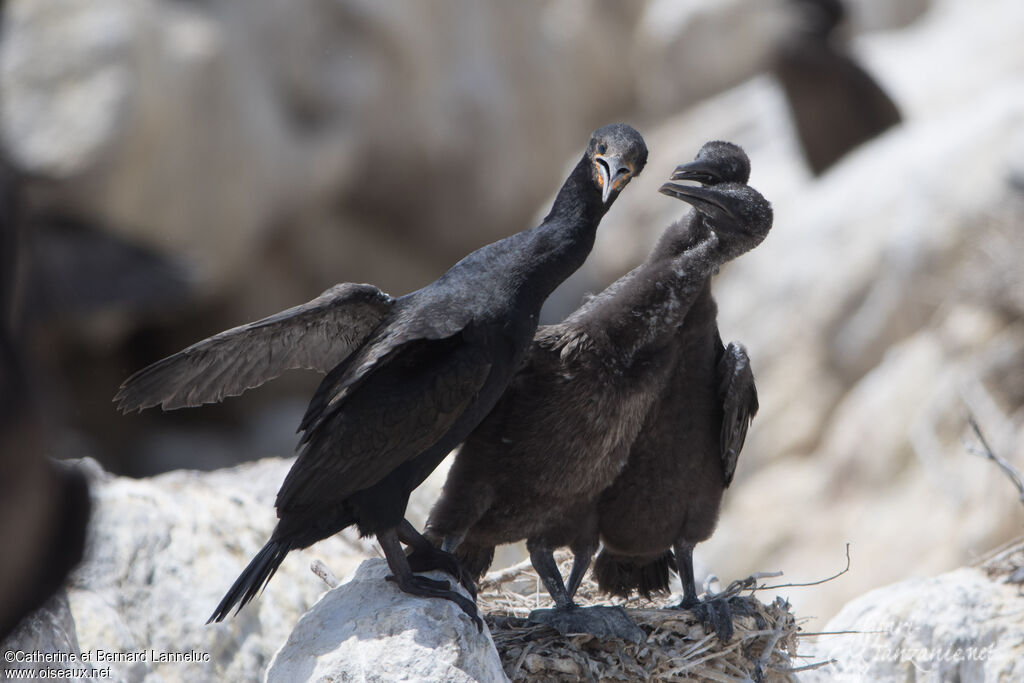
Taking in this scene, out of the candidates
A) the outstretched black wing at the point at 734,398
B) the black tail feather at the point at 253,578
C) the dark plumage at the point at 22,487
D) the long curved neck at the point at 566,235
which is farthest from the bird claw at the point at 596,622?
the dark plumage at the point at 22,487

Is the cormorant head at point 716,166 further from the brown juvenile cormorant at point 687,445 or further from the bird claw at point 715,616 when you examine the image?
the bird claw at point 715,616

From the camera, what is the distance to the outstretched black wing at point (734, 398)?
4.32 metres

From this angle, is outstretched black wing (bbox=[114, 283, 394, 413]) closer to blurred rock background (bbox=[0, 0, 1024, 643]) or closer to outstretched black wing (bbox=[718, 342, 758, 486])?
outstretched black wing (bbox=[718, 342, 758, 486])

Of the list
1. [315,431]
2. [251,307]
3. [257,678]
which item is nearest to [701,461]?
[315,431]

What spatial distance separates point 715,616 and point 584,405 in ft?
2.91

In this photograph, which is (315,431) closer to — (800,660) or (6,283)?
(6,283)

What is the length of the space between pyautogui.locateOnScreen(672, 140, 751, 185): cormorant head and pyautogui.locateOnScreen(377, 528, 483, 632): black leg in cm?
156

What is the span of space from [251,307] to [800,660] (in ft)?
40.4

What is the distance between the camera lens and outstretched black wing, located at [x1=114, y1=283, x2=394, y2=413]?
12.0ft

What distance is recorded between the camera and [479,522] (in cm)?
411

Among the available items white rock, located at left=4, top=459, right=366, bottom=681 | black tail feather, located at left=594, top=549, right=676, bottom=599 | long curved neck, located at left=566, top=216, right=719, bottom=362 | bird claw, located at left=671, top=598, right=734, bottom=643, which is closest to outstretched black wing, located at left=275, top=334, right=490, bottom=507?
long curved neck, located at left=566, top=216, right=719, bottom=362

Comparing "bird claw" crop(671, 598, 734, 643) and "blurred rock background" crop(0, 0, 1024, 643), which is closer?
"bird claw" crop(671, 598, 734, 643)

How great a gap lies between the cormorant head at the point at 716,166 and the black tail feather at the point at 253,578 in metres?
1.80

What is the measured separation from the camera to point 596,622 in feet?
13.1
